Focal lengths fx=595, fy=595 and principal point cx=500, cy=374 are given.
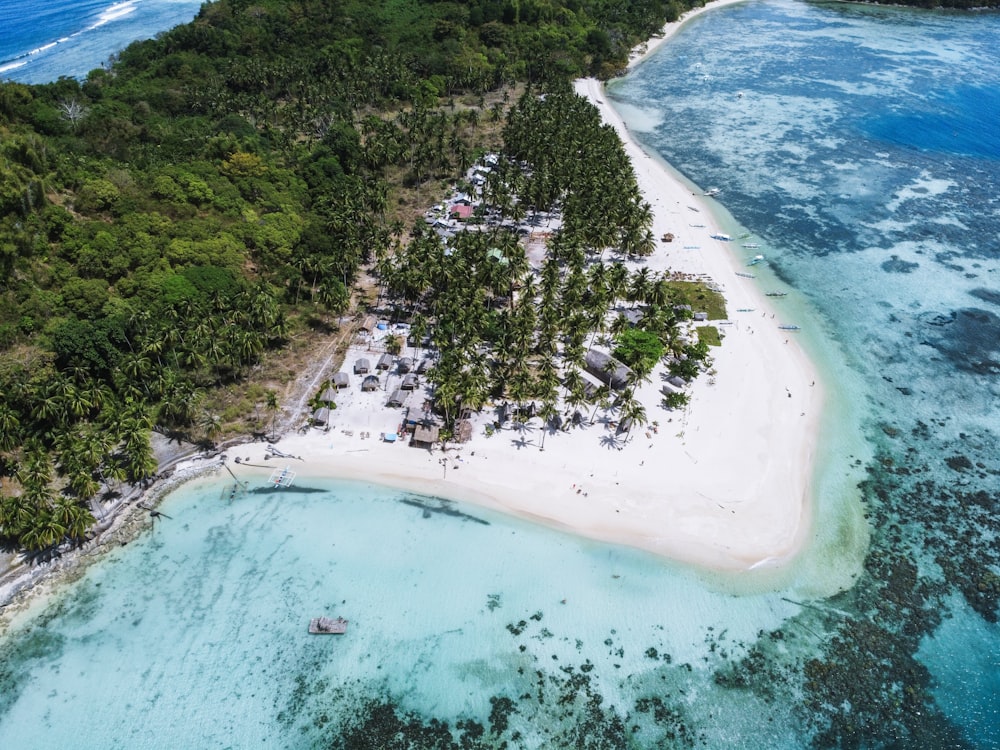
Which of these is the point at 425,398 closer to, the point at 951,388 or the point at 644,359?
the point at 644,359

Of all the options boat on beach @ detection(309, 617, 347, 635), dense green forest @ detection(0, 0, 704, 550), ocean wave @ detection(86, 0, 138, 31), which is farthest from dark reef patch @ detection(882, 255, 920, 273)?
ocean wave @ detection(86, 0, 138, 31)

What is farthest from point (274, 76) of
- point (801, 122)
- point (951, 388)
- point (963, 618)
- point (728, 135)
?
point (963, 618)

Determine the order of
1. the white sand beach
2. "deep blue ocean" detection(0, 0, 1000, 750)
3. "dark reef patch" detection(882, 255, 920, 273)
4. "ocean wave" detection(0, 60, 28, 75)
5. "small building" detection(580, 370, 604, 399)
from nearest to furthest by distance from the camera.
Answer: "deep blue ocean" detection(0, 0, 1000, 750) < the white sand beach < "small building" detection(580, 370, 604, 399) < "dark reef patch" detection(882, 255, 920, 273) < "ocean wave" detection(0, 60, 28, 75)

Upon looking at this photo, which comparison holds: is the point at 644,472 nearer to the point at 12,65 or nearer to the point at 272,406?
the point at 272,406

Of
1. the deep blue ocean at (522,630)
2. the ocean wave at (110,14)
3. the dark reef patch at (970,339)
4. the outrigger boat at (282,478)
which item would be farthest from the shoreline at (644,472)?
the ocean wave at (110,14)

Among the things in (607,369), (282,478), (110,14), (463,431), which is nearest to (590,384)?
(607,369)

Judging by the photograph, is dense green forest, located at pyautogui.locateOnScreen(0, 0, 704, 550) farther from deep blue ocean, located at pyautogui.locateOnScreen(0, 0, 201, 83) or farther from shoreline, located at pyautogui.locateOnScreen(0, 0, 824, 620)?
deep blue ocean, located at pyautogui.locateOnScreen(0, 0, 201, 83)
